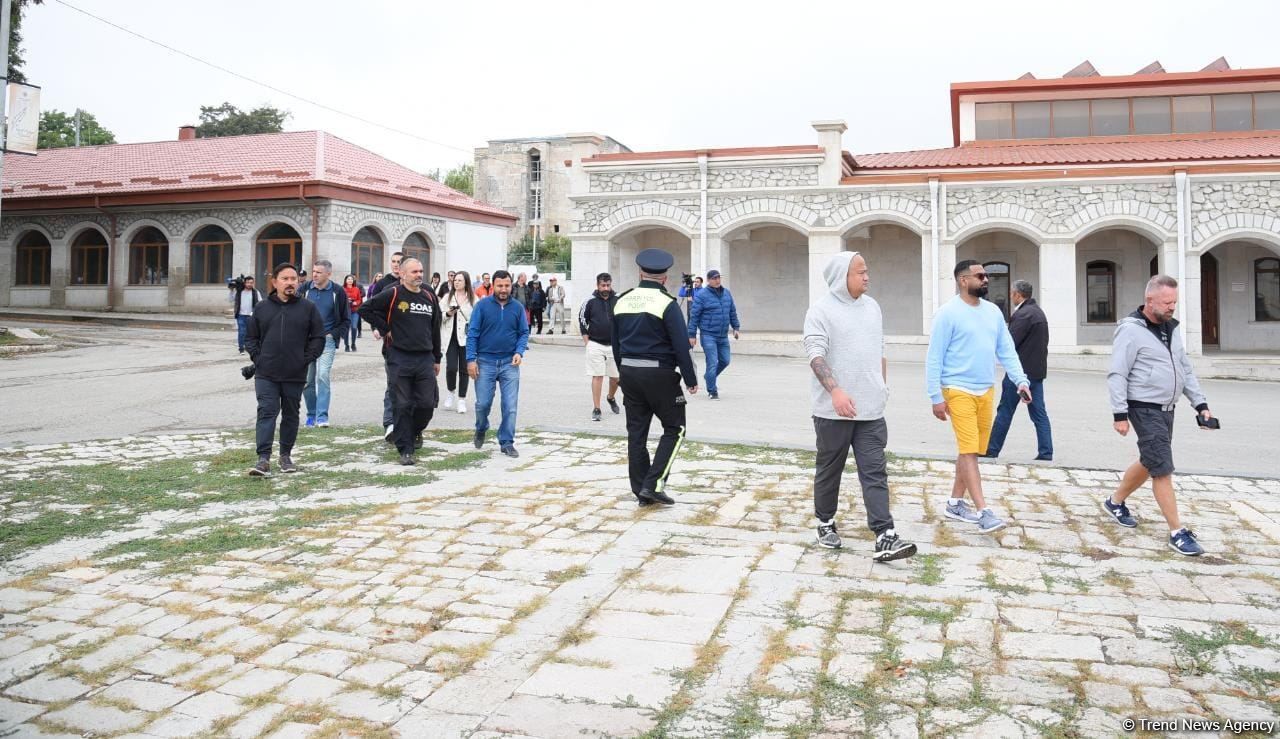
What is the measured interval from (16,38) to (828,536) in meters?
31.6

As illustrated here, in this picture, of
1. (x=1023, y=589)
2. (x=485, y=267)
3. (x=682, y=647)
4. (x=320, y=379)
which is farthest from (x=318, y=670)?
(x=485, y=267)

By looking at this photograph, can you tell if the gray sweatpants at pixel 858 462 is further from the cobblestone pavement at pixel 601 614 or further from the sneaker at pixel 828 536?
the cobblestone pavement at pixel 601 614

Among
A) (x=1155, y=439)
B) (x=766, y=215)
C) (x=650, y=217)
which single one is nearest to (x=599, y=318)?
(x=1155, y=439)

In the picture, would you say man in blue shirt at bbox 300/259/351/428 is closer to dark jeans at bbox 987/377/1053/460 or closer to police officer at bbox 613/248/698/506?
police officer at bbox 613/248/698/506

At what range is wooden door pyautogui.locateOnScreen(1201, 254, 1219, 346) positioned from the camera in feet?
78.3

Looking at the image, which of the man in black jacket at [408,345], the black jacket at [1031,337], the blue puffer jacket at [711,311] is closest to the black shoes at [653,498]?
the man in black jacket at [408,345]

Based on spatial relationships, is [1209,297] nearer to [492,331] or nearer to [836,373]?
[492,331]

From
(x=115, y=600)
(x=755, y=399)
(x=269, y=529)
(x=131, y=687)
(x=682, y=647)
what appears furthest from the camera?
(x=755, y=399)

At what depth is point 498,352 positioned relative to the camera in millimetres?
8711

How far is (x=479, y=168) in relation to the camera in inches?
2943

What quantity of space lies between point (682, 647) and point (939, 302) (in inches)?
776

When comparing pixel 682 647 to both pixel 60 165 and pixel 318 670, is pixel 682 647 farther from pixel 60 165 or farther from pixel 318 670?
pixel 60 165

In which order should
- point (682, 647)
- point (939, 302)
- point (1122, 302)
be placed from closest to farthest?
point (682, 647)
point (939, 302)
point (1122, 302)

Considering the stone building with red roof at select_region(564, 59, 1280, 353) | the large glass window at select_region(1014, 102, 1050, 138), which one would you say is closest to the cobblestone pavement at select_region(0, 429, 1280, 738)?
the stone building with red roof at select_region(564, 59, 1280, 353)
